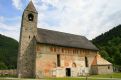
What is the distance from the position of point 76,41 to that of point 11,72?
848 inches

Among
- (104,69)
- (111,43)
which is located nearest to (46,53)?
(104,69)

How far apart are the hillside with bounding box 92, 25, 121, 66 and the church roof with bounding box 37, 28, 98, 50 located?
3212 centimetres

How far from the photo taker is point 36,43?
152ft

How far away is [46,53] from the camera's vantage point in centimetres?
4716

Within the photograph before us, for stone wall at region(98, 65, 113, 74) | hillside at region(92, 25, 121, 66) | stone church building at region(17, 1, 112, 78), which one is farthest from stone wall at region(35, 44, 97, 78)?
hillside at region(92, 25, 121, 66)

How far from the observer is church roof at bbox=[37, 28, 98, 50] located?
49.1 m

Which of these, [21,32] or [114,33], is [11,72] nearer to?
[21,32]

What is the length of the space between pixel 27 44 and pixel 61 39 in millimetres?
10482

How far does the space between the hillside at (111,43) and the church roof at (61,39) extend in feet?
105

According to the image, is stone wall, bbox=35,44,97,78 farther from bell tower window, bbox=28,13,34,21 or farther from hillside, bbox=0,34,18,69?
hillside, bbox=0,34,18,69

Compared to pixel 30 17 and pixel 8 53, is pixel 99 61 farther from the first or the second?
pixel 8 53

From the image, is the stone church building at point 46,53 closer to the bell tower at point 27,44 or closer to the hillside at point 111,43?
the bell tower at point 27,44

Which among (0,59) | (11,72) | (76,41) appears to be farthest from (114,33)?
(11,72)

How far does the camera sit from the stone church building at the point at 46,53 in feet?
151
